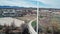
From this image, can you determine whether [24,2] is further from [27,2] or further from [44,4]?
[44,4]

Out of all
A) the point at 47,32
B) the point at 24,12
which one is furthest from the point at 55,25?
the point at 24,12

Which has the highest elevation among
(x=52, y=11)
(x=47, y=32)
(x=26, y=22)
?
(x=52, y=11)

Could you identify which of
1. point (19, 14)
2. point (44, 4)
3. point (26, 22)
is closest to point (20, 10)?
point (19, 14)

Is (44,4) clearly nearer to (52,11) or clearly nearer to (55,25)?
(52,11)

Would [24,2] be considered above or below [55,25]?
above

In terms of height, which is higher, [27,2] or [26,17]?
[27,2]

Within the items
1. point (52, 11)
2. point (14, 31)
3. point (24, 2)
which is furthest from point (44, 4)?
point (14, 31)

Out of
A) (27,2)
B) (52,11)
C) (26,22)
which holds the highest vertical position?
(27,2)
